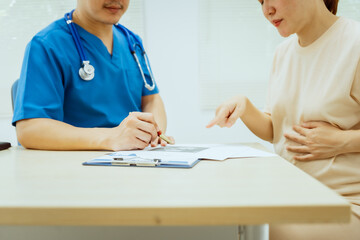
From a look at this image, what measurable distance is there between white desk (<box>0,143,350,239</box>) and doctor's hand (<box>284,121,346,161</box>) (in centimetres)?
33

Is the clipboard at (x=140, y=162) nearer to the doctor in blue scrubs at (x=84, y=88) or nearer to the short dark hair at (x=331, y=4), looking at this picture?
the doctor in blue scrubs at (x=84, y=88)

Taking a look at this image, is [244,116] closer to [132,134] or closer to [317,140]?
[317,140]

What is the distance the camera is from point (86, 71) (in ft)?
3.43

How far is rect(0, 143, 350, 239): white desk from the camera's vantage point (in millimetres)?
422

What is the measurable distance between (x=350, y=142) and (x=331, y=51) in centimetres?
28

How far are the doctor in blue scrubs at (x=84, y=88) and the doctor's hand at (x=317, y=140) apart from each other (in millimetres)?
415

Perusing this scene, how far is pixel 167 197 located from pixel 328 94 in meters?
0.67

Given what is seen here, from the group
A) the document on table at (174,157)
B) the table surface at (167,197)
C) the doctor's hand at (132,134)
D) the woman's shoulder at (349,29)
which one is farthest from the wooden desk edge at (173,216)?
the woman's shoulder at (349,29)

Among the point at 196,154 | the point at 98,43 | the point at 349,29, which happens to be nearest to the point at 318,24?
the point at 349,29

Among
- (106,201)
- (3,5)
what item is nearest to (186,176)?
(106,201)

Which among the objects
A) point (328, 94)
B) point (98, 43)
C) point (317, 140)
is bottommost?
point (317, 140)

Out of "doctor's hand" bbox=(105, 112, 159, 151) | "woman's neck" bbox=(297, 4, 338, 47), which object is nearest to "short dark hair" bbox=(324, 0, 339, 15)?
"woman's neck" bbox=(297, 4, 338, 47)

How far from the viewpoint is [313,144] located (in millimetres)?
919

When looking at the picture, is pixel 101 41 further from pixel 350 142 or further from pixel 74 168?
pixel 350 142
